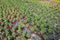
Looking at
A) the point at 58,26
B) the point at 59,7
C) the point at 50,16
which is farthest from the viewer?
the point at 59,7

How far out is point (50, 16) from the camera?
7793mm

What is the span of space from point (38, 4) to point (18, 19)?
78.3 inches

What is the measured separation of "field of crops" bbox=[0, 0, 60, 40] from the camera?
6879mm

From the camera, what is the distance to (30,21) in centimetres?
757

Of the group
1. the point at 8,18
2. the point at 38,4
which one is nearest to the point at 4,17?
the point at 8,18

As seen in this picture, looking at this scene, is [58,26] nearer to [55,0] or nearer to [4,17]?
[4,17]

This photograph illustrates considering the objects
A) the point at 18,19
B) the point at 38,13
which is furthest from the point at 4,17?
the point at 38,13

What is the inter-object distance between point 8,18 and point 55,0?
3277 mm

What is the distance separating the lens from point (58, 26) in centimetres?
711

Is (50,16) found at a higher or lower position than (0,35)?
higher

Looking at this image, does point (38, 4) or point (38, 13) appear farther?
point (38, 4)

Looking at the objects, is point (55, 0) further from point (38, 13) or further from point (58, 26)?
point (58, 26)

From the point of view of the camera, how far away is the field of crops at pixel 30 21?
6879mm

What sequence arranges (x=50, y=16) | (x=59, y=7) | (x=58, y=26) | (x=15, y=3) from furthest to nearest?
(x=15, y=3) < (x=59, y=7) < (x=50, y=16) < (x=58, y=26)
